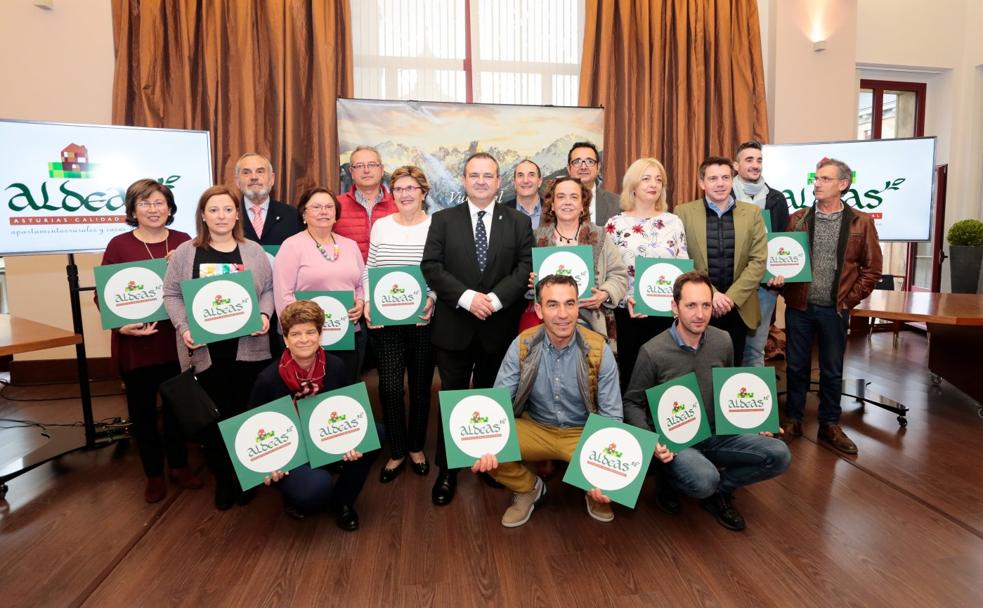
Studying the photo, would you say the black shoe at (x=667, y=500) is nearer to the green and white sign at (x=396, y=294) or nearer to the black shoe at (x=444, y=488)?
the black shoe at (x=444, y=488)

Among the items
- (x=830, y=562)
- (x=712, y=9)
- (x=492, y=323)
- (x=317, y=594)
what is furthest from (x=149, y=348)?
(x=712, y=9)

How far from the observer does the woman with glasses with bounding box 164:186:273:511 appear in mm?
2588

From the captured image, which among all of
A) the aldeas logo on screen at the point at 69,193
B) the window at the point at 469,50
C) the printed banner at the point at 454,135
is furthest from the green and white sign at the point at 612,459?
the window at the point at 469,50

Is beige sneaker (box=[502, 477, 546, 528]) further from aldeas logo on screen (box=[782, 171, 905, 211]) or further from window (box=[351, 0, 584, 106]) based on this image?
window (box=[351, 0, 584, 106])

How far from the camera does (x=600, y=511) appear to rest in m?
2.48

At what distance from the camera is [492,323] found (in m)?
2.69

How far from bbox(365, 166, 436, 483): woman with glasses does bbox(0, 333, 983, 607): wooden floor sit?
36cm

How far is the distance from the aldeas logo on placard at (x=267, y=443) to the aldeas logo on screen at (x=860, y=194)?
13.0ft

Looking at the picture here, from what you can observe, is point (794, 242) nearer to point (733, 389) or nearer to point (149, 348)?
point (733, 389)

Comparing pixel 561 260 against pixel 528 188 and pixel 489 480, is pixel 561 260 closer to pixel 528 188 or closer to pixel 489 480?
pixel 528 188

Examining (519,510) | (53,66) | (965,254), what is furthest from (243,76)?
(965,254)

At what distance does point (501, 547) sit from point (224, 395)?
4.84ft

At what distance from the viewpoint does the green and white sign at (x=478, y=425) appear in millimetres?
2266

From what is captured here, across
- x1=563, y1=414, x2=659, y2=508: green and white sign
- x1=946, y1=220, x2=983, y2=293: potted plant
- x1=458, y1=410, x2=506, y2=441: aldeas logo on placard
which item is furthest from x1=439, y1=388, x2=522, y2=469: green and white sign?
x1=946, y1=220, x2=983, y2=293: potted plant
